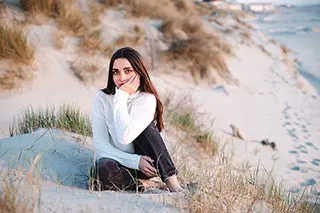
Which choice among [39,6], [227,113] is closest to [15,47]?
[39,6]

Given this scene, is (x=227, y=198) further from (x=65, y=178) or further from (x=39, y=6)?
(x=39, y=6)

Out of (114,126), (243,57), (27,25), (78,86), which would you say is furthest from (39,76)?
(243,57)

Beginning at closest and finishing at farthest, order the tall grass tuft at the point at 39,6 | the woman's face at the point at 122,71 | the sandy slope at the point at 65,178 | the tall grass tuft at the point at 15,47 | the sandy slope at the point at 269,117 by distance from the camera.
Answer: the sandy slope at the point at 65,178, the woman's face at the point at 122,71, the sandy slope at the point at 269,117, the tall grass tuft at the point at 15,47, the tall grass tuft at the point at 39,6

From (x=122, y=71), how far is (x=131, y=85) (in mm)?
116

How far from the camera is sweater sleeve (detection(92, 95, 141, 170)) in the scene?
2482mm

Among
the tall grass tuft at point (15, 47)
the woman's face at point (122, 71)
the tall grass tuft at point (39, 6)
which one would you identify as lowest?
the woman's face at point (122, 71)

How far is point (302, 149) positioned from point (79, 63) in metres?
4.01

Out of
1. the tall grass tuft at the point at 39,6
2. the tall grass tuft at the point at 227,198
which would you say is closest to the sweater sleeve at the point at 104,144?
the tall grass tuft at the point at 227,198

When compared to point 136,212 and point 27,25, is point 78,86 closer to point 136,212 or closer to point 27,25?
point 27,25

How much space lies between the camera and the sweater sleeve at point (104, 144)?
2482 millimetres

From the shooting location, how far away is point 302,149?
19.8 feet

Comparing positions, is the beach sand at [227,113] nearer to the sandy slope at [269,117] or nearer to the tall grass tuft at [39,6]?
the sandy slope at [269,117]

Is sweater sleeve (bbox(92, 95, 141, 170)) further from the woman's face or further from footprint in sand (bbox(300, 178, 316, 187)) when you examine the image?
footprint in sand (bbox(300, 178, 316, 187))

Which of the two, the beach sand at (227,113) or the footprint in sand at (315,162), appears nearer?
the beach sand at (227,113)
